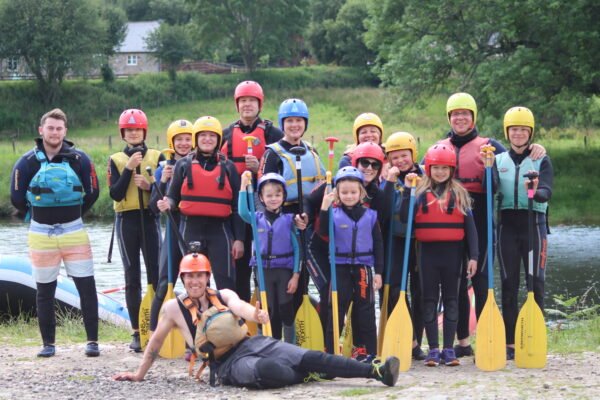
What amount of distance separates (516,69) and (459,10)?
7.94ft

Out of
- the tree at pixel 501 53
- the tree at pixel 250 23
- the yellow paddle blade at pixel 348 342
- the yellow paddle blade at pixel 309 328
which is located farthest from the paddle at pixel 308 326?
the tree at pixel 250 23

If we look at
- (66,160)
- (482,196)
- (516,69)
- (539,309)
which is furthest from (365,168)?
(516,69)

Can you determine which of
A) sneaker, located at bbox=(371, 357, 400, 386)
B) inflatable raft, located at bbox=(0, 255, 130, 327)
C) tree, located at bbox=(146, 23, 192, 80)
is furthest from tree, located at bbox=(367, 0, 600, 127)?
tree, located at bbox=(146, 23, 192, 80)

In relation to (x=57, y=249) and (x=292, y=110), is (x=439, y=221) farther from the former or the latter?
(x=57, y=249)

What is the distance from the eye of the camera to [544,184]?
7.42 meters

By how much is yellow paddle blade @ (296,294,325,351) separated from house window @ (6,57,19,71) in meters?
48.5

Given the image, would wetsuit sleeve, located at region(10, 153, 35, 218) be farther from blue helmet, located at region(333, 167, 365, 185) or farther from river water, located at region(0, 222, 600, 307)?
river water, located at region(0, 222, 600, 307)

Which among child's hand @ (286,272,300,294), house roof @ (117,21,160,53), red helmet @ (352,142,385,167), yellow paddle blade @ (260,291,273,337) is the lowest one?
yellow paddle blade @ (260,291,273,337)

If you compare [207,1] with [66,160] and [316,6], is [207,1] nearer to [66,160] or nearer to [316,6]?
[316,6]

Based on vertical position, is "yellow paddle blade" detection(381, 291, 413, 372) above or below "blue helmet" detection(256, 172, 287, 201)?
below

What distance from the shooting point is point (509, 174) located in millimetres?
7484

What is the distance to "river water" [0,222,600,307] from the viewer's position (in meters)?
15.2

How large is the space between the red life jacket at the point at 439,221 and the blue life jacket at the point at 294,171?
89cm

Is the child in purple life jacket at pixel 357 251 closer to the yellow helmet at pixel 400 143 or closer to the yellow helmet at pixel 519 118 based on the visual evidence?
the yellow helmet at pixel 400 143
